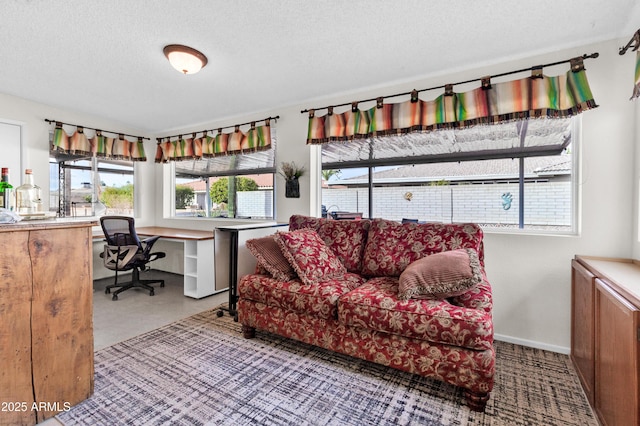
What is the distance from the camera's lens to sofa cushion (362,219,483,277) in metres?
2.29

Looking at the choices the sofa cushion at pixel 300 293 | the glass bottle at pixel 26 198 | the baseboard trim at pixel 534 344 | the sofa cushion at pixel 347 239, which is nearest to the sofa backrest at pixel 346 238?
the sofa cushion at pixel 347 239

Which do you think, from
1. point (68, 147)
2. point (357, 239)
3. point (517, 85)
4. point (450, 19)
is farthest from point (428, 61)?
point (68, 147)

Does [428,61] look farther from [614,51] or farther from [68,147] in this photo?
[68,147]

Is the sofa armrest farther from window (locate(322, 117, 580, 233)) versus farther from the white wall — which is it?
window (locate(322, 117, 580, 233))

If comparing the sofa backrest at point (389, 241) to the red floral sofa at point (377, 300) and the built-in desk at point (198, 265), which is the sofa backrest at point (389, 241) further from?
Answer: the built-in desk at point (198, 265)

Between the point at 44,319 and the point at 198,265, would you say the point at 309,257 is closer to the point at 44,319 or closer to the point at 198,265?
the point at 44,319

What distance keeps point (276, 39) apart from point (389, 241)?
1800 millimetres

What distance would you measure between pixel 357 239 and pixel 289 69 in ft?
5.46

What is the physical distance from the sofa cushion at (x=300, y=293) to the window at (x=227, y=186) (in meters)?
1.74

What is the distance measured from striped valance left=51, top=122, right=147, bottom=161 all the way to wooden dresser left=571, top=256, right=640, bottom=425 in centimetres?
532

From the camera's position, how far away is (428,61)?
2561 millimetres

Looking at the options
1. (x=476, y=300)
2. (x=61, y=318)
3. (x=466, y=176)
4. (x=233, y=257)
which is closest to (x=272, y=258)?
(x=233, y=257)

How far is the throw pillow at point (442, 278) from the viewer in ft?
5.79

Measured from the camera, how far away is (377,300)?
1871 mm
